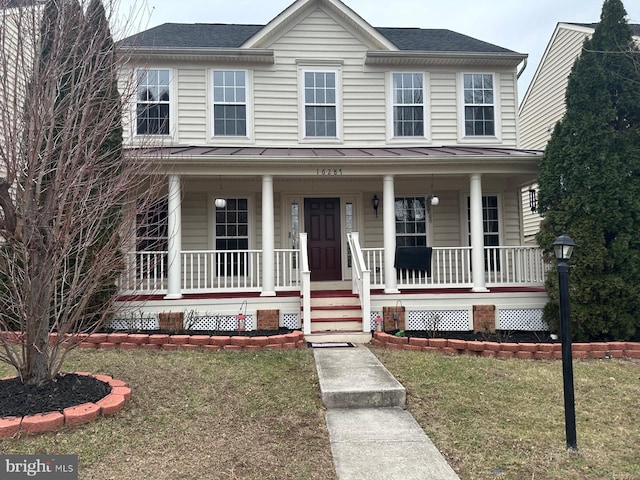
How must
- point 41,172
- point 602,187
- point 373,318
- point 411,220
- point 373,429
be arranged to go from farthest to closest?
point 411,220 < point 373,318 < point 602,187 < point 373,429 < point 41,172

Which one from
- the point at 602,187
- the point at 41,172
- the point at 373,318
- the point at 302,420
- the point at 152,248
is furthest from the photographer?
the point at 152,248

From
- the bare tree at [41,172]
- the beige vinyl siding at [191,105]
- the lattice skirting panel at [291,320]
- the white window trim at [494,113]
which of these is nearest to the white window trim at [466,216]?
the white window trim at [494,113]

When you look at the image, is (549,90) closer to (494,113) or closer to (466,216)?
(494,113)

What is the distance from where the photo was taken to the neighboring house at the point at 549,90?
13641mm

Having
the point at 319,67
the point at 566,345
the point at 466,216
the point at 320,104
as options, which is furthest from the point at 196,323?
the point at 466,216

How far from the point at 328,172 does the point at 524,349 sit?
15.0ft

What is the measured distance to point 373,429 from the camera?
3832 millimetres

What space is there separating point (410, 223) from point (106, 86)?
7.56m

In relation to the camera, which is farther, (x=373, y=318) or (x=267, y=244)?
(x=267, y=244)

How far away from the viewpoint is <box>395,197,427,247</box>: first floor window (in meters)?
10.3

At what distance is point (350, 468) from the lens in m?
3.11

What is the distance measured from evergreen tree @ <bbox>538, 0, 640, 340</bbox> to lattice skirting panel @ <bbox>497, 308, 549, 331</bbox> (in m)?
0.62

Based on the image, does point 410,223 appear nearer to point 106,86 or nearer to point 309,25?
point 309,25

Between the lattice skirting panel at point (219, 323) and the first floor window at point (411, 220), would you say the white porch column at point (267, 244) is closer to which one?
the lattice skirting panel at point (219, 323)
